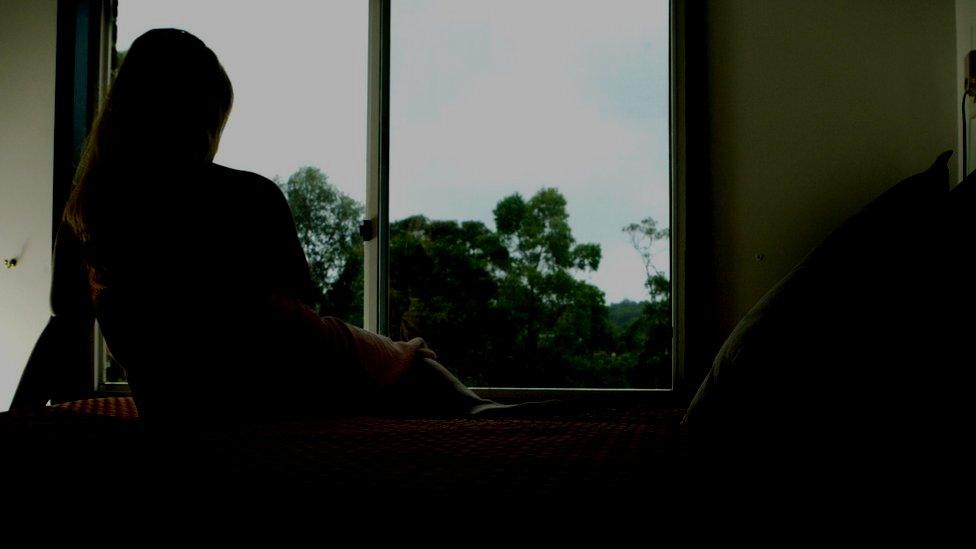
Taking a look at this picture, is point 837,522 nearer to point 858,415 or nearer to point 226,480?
point 858,415

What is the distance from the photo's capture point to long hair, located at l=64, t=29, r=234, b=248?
1.20 meters

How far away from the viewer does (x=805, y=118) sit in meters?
2.02

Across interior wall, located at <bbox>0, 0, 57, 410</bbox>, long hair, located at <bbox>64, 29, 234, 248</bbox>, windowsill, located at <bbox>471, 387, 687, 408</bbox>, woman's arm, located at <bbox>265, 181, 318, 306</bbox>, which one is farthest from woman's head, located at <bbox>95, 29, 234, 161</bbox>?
interior wall, located at <bbox>0, 0, 57, 410</bbox>

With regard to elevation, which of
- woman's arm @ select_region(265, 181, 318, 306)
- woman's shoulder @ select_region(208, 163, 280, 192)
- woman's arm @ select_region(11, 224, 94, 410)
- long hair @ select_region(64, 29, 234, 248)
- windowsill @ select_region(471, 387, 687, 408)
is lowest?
windowsill @ select_region(471, 387, 687, 408)

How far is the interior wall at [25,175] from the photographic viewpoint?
262 cm

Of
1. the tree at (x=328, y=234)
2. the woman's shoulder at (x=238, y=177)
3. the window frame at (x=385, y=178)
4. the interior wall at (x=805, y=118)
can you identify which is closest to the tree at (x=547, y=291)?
the window frame at (x=385, y=178)

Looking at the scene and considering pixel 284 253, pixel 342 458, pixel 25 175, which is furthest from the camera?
pixel 25 175

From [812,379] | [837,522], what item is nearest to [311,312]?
[812,379]

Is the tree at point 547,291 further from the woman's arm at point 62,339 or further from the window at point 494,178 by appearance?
the woman's arm at point 62,339

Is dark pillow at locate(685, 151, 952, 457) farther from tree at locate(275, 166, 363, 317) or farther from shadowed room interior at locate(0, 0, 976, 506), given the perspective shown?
tree at locate(275, 166, 363, 317)

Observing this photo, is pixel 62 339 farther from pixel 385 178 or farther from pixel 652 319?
pixel 652 319

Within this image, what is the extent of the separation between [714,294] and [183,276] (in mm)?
1574

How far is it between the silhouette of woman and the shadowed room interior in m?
0.04

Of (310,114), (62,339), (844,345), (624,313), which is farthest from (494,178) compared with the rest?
(844,345)
